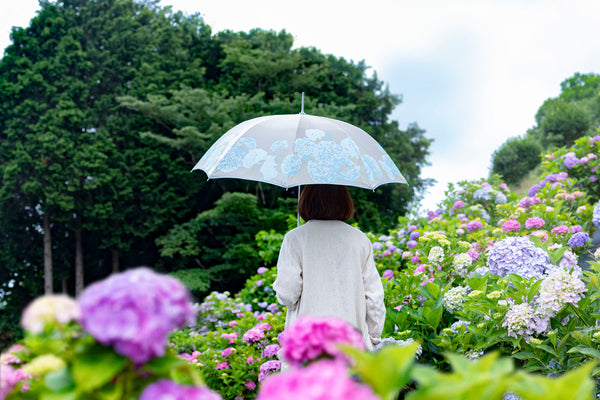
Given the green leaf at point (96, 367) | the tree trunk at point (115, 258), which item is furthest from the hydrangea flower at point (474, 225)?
the tree trunk at point (115, 258)

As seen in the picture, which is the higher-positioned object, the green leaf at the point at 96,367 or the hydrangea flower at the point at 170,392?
the green leaf at the point at 96,367

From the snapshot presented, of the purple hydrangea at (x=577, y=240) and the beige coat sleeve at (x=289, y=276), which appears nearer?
the beige coat sleeve at (x=289, y=276)

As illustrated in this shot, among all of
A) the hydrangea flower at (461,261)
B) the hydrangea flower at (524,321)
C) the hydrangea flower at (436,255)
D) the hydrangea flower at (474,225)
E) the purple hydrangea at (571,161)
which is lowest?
the hydrangea flower at (524,321)

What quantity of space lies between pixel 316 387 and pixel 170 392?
0.24 metres

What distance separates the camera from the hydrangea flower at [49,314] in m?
0.80

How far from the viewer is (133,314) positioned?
2.40ft

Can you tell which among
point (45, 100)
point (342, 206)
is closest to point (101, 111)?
point (45, 100)

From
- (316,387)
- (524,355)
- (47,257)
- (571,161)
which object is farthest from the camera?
(47,257)

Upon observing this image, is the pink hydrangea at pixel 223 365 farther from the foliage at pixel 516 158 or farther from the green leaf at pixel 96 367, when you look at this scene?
the foliage at pixel 516 158

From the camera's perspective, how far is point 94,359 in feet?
2.50

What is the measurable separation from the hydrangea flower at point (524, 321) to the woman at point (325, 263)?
25.5 inches

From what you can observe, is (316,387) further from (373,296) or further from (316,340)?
(373,296)

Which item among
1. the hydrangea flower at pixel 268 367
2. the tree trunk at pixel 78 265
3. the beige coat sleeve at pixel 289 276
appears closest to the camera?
the beige coat sleeve at pixel 289 276

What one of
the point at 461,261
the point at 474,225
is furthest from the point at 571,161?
the point at 461,261
